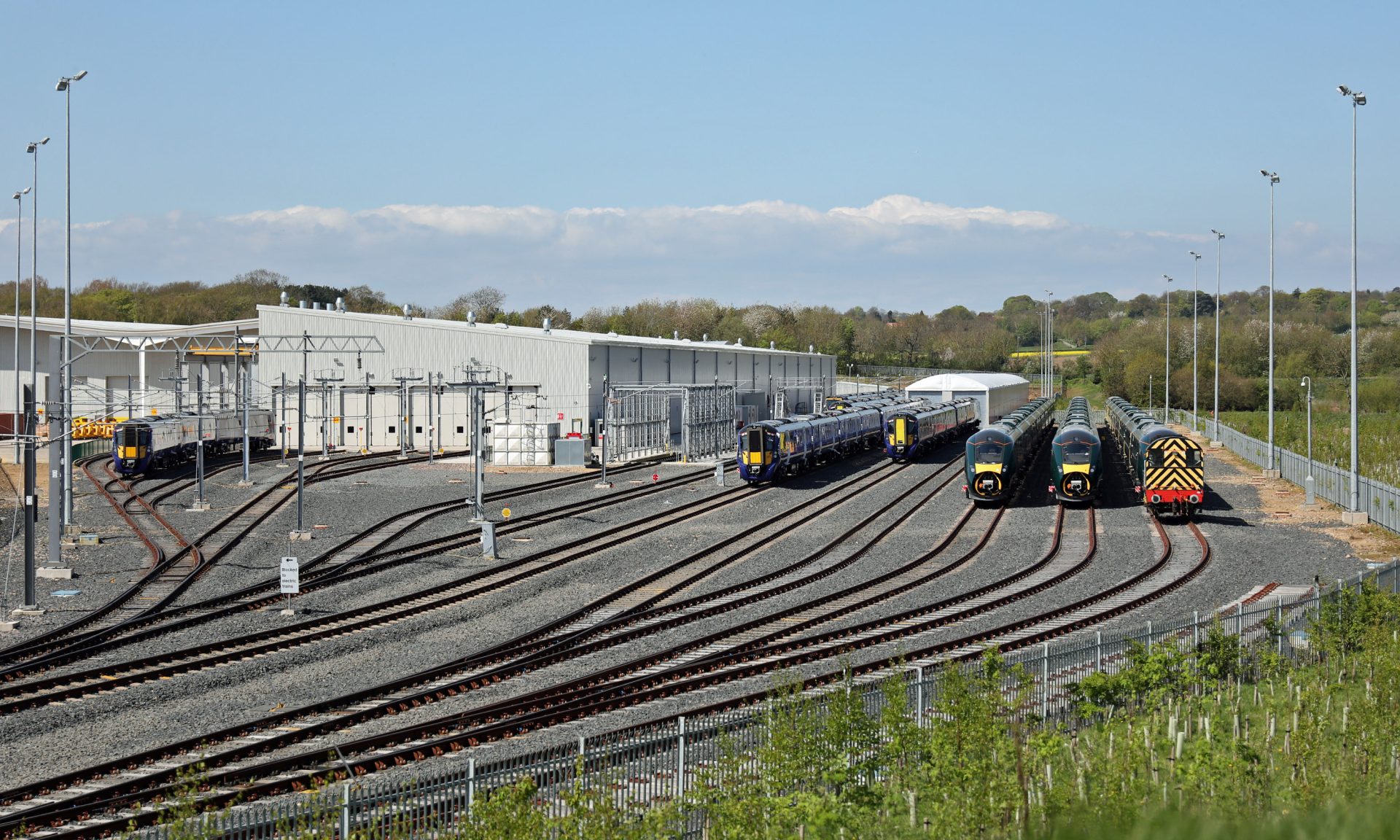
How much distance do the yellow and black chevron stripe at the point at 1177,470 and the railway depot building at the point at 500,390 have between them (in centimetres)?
2489

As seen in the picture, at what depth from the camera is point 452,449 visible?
2537 inches

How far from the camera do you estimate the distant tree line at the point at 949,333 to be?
104 metres

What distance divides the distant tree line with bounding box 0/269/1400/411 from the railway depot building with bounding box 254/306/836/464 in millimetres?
14163

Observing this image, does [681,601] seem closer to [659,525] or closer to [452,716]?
[452,716]

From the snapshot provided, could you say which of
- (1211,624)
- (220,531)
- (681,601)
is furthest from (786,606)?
(220,531)

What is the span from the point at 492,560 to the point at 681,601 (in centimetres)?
744

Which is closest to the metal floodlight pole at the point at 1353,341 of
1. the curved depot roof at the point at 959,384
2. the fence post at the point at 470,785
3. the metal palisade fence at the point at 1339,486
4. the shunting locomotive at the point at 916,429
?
the metal palisade fence at the point at 1339,486

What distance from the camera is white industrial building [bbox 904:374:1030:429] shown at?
3017 inches

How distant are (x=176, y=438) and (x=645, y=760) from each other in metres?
46.9

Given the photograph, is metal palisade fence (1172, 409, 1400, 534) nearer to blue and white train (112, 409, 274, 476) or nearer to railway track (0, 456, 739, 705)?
railway track (0, 456, 739, 705)

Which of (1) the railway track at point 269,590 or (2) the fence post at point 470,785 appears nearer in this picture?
(2) the fence post at point 470,785

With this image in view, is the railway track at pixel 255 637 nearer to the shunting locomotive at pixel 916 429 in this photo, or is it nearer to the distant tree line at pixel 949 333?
the shunting locomotive at pixel 916 429

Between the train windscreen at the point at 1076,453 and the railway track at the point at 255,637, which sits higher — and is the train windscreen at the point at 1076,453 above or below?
above

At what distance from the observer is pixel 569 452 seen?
5619 cm
